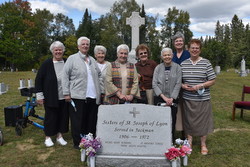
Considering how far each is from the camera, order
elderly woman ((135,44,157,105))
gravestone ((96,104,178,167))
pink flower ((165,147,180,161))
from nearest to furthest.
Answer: pink flower ((165,147,180,161)), gravestone ((96,104,178,167)), elderly woman ((135,44,157,105))

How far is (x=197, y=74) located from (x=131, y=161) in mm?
1756

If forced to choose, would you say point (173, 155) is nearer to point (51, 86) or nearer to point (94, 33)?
point (51, 86)

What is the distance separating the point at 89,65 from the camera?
377cm

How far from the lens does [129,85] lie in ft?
11.5

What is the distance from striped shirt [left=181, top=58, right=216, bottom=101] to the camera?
357 centimetres

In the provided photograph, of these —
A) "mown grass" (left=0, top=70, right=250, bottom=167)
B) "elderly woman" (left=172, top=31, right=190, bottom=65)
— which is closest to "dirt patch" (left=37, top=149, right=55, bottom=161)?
"mown grass" (left=0, top=70, right=250, bottom=167)

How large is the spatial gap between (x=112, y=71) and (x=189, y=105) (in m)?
1.45

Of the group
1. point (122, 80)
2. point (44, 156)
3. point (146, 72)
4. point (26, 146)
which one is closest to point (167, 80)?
point (146, 72)

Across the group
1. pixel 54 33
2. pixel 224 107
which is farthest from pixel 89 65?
pixel 54 33

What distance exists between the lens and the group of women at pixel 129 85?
3512mm

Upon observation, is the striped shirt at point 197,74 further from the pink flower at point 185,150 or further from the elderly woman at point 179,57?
the pink flower at point 185,150

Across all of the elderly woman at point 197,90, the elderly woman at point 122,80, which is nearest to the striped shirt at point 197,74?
the elderly woman at point 197,90

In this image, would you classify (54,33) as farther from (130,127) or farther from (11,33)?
(130,127)

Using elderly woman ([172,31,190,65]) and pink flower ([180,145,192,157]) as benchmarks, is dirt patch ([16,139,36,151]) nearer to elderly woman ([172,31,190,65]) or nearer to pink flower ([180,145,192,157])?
pink flower ([180,145,192,157])
